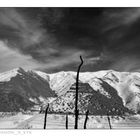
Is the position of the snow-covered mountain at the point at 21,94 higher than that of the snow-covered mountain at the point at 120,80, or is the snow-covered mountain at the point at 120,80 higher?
the snow-covered mountain at the point at 21,94

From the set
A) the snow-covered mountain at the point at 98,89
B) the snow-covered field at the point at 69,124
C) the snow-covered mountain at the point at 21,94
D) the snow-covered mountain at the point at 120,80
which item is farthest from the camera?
the snow-covered mountain at the point at 21,94

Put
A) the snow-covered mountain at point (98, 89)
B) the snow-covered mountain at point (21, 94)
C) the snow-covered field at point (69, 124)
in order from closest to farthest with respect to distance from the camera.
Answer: the snow-covered field at point (69, 124) → the snow-covered mountain at point (98, 89) → the snow-covered mountain at point (21, 94)

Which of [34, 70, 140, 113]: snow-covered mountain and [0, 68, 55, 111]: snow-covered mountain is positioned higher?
[0, 68, 55, 111]: snow-covered mountain

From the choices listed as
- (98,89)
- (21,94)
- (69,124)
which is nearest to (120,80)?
(69,124)

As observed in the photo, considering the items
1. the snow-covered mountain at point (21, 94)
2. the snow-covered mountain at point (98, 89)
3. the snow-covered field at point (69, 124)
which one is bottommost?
the snow-covered field at point (69, 124)

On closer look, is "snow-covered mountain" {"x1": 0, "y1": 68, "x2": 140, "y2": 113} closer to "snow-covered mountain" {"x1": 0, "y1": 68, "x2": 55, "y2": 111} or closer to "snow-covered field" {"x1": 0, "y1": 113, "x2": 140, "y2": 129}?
"snow-covered mountain" {"x1": 0, "y1": 68, "x2": 55, "y2": 111}

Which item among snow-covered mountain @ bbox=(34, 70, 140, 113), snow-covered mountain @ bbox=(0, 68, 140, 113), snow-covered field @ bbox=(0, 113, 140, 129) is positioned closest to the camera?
snow-covered field @ bbox=(0, 113, 140, 129)

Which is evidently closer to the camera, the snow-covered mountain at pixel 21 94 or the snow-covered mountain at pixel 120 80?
the snow-covered mountain at pixel 120 80

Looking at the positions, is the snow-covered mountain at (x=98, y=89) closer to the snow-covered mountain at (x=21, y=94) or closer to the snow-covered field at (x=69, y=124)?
the snow-covered mountain at (x=21, y=94)

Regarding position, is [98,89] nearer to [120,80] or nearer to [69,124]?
[120,80]

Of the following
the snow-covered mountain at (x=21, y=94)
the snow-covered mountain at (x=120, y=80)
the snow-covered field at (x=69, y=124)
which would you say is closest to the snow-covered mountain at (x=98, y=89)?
the snow-covered mountain at (x=120, y=80)

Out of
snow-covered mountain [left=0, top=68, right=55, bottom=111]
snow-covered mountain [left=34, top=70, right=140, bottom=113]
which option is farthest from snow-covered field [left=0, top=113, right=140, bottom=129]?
snow-covered mountain [left=0, top=68, right=55, bottom=111]

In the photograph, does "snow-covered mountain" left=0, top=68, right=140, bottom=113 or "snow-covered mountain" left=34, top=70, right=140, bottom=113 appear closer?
"snow-covered mountain" left=34, top=70, right=140, bottom=113
